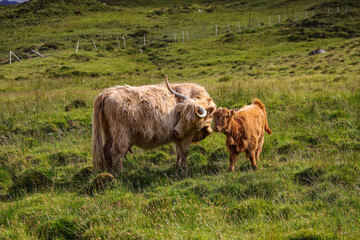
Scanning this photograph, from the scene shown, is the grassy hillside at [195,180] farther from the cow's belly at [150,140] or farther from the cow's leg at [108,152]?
the cow's belly at [150,140]

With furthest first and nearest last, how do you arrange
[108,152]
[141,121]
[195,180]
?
[108,152], [141,121], [195,180]

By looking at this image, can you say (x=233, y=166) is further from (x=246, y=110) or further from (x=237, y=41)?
(x=237, y=41)

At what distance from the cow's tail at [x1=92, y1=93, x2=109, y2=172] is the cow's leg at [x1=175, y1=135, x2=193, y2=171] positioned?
57.8 inches

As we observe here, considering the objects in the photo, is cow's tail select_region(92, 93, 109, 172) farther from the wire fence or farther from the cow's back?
the wire fence

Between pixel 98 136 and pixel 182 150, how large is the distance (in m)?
1.67

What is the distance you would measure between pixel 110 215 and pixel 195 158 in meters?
3.13

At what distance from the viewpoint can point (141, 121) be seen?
659 centimetres

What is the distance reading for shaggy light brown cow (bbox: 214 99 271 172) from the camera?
6.09 metres

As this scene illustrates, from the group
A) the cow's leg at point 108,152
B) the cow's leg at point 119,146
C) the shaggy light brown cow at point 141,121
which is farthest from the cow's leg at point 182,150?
the cow's leg at point 108,152

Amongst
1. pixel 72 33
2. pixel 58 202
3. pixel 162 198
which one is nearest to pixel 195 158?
pixel 162 198

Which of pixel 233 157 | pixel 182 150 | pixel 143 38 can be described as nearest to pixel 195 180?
pixel 233 157

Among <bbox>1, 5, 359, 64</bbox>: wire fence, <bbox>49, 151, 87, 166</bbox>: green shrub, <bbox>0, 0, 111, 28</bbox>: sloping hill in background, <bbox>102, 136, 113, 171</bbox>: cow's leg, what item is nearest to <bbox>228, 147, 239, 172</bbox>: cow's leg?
<bbox>102, 136, 113, 171</bbox>: cow's leg

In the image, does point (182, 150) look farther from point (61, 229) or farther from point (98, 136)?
point (61, 229)

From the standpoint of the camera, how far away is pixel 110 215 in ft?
15.4
